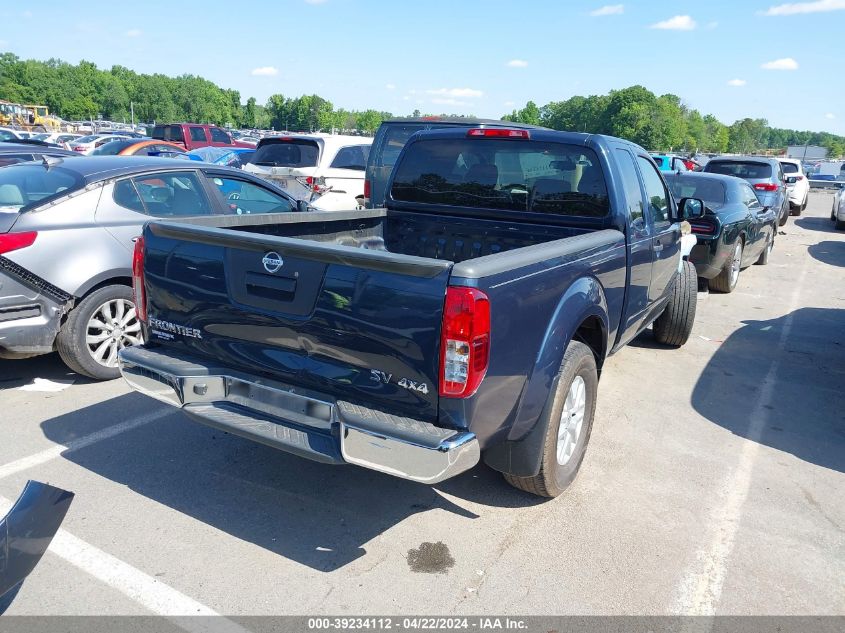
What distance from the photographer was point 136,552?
127 inches

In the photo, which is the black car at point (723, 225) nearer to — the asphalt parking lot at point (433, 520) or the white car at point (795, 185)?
the asphalt parking lot at point (433, 520)

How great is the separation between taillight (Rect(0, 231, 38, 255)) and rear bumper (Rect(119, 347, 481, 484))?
1655 mm

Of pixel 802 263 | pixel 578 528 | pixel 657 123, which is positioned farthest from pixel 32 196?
pixel 657 123

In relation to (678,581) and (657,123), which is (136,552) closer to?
(678,581)

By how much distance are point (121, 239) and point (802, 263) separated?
40.7 feet

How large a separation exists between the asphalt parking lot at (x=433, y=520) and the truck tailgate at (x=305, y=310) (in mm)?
829

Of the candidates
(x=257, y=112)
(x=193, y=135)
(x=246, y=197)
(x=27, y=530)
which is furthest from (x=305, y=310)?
(x=257, y=112)

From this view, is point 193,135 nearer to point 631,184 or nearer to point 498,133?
point 498,133

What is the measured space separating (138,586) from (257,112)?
567 feet

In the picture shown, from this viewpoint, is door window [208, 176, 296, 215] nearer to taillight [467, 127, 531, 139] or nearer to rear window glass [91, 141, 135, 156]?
taillight [467, 127, 531, 139]

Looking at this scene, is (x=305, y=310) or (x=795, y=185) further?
(x=795, y=185)

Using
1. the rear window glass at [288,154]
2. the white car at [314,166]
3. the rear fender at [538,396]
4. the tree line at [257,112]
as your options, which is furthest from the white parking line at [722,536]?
the tree line at [257,112]

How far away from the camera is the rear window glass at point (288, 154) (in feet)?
37.1

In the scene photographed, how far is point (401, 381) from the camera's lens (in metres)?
2.90
